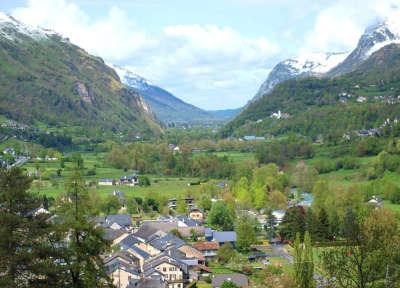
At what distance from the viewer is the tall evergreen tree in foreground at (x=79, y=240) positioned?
20656mm

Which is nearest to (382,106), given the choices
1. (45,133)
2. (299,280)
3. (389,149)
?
(389,149)

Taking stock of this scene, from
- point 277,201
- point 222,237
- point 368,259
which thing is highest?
point 368,259

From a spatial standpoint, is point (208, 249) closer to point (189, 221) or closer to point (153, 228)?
point (153, 228)

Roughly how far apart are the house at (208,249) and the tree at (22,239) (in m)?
46.4

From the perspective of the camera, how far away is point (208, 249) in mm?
66938

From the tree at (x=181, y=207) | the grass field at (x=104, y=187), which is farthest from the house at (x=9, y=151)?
the tree at (x=181, y=207)

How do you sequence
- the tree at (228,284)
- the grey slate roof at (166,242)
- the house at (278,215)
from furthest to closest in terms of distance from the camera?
the house at (278,215) → the grey slate roof at (166,242) → the tree at (228,284)

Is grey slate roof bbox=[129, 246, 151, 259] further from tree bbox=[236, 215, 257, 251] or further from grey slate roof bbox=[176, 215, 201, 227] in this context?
grey slate roof bbox=[176, 215, 201, 227]

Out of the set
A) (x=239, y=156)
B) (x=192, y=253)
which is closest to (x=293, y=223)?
(x=192, y=253)

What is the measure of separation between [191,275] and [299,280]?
61.1ft

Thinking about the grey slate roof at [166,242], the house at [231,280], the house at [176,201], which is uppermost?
the house at [176,201]

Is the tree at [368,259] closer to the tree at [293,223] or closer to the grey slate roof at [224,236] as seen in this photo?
the tree at [293,223]

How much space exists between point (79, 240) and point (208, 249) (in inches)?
1844

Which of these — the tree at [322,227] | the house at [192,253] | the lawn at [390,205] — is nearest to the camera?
the house at [192,253]
